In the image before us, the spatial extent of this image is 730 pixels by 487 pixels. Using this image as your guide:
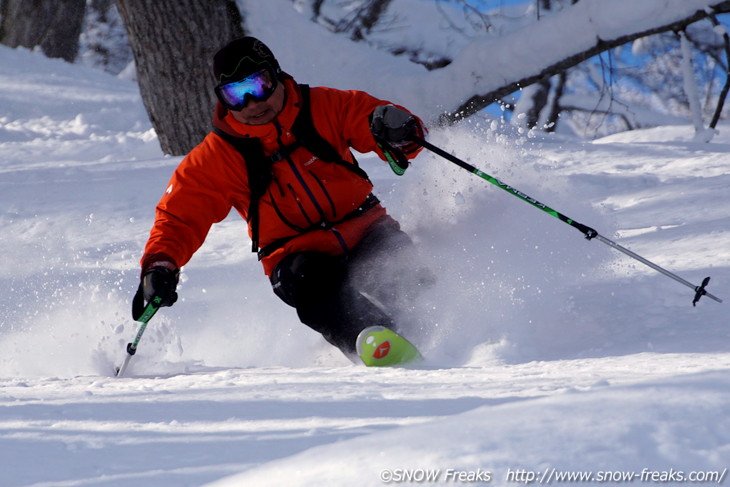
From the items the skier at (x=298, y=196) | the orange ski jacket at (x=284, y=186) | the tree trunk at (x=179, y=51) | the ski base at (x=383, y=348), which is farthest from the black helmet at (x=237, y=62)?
the tree trunk at (x=179, y=51)

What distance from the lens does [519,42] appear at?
6.59 metres

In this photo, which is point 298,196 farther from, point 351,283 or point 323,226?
point 351,283

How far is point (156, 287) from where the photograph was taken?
3.25 metres

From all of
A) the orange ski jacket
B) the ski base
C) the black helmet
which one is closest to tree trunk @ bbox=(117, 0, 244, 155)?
the orange ski jacket

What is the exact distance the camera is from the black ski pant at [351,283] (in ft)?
11.2

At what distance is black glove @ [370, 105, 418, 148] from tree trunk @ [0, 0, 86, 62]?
36.6 ft

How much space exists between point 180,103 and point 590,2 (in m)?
3.25

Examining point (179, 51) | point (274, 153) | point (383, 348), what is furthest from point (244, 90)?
point (179, 51)

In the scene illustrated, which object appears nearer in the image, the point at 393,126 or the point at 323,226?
the point at 393,126

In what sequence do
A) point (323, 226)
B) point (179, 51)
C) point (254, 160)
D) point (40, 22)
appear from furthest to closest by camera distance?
point (40, 22)
point (179, 51)
point (323, 226)
point (254, 160)

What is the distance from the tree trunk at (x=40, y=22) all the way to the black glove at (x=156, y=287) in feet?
36.3

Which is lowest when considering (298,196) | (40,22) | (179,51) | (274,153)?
(40,22)

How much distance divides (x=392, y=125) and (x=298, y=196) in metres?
0.51

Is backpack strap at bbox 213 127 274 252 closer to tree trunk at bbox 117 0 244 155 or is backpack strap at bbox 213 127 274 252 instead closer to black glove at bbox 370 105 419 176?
black glove at bbox 370 105 419 176
